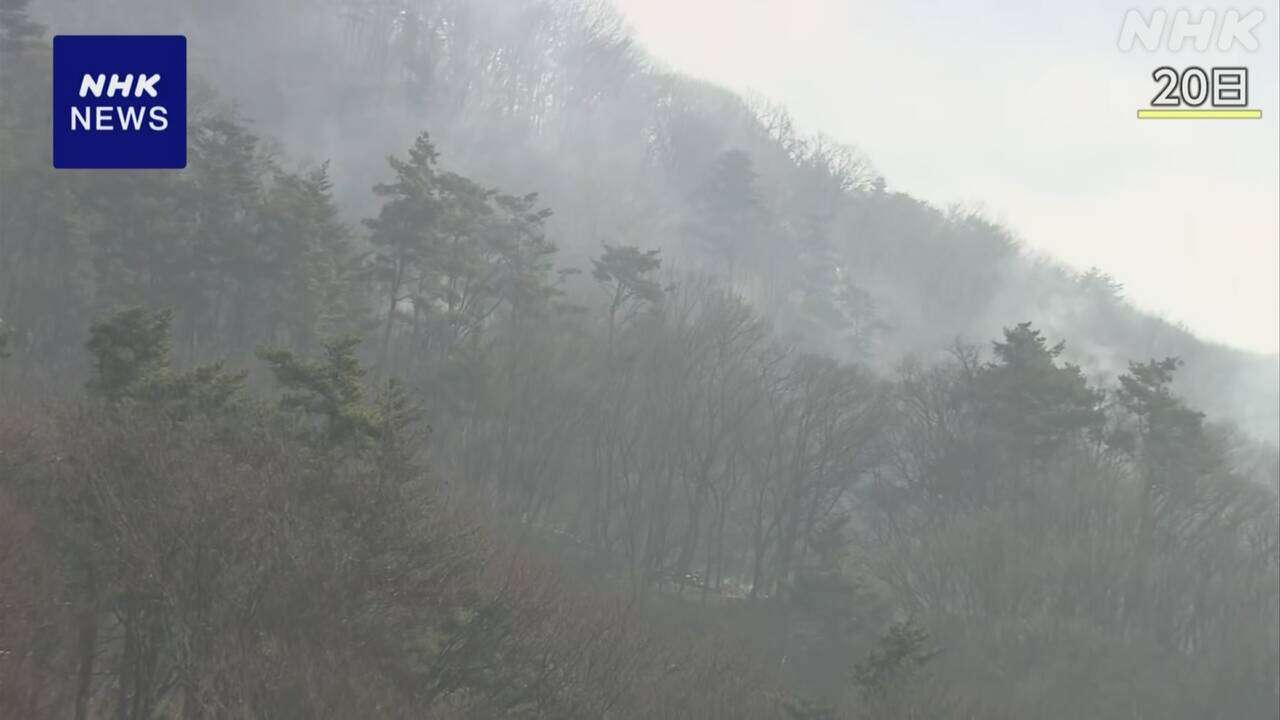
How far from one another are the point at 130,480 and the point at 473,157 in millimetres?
53594

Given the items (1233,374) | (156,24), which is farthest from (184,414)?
(1233,374)

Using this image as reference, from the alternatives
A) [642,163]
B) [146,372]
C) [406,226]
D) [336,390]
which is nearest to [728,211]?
A: [642,163]

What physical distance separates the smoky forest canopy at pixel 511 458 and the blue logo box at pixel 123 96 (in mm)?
3516

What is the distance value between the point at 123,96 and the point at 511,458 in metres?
25.8

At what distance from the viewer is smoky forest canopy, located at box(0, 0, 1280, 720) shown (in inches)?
623

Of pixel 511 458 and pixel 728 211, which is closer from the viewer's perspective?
pixel 511 458

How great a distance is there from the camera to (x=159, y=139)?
1739cm

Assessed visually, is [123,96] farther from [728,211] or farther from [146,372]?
[728,211]

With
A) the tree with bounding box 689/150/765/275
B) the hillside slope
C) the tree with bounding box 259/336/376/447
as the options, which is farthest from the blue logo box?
the tree with bounding box 689/150/765/275

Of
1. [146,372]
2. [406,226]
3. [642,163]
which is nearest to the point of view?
[146,372]

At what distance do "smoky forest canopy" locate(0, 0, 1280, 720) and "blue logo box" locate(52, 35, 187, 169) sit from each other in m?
3.52

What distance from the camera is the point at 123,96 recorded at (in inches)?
664

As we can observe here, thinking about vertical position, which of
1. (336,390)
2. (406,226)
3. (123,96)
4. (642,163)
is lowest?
(336,390)

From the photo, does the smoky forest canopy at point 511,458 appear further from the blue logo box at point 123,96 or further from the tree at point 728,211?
the blue logo box at point 123,96
